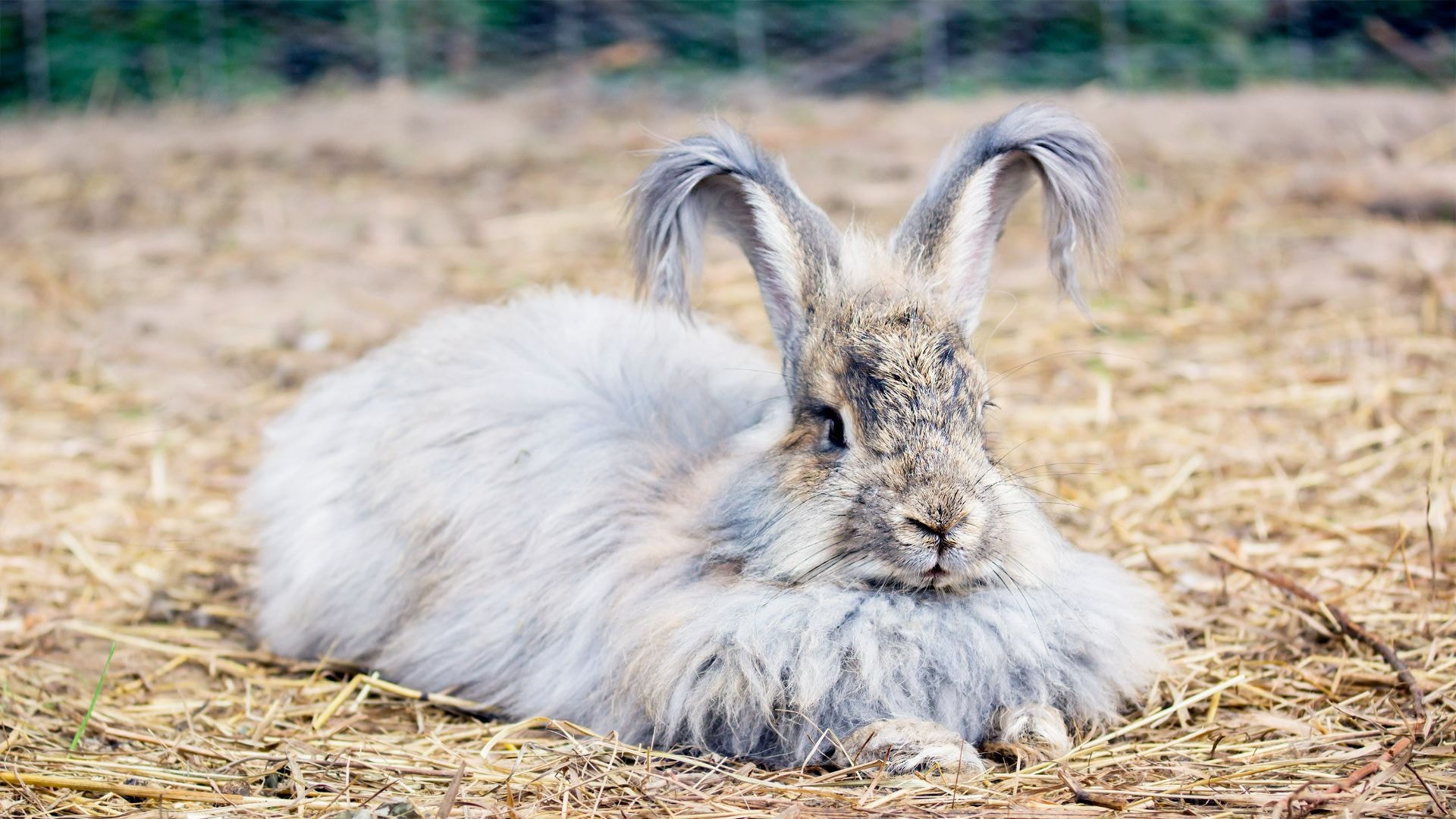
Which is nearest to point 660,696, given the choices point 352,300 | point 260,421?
point 260,421

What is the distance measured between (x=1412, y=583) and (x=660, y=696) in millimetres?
2015

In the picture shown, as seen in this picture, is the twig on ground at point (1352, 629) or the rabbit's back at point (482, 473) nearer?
the twig on ground at point (1352, 629)

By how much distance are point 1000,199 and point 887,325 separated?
1.72 feet

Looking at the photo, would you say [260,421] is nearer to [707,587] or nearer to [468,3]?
[707,587]

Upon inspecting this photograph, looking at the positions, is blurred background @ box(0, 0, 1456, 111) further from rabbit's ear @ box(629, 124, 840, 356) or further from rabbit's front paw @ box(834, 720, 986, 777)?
rabbit's front paw @ box(834, 720, 986, 777)

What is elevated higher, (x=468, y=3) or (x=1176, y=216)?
(x=468, y=3)

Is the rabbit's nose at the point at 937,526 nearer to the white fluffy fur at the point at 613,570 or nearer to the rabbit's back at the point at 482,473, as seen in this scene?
the white fluffy fur at the point at 613,570

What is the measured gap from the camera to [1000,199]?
3.19 m

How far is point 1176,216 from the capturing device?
737 centimetres

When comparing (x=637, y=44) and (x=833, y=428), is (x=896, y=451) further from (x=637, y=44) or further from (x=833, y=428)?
(x=637, y=44)

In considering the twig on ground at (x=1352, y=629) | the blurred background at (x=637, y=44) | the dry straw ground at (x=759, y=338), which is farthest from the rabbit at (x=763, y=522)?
the blurred background at (x=637, y=44)

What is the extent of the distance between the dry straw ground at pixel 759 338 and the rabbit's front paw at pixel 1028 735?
0.05 m

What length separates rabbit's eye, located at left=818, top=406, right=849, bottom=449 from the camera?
Answer: 113 inches

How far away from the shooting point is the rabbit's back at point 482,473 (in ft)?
10.7
